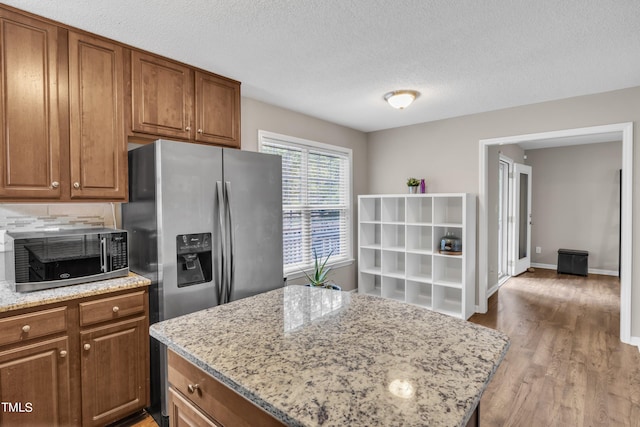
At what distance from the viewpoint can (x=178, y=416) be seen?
3.84 ft

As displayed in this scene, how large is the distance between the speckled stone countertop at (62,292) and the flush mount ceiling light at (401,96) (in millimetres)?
2565

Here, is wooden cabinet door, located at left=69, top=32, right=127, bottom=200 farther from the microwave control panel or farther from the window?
the window

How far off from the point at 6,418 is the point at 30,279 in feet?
2.17

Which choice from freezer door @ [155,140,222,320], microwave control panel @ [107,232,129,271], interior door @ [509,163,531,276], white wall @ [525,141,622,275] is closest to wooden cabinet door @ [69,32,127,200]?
microwave control panel @ [107,232,129,271]

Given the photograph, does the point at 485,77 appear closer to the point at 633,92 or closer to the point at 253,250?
the point at 633,92

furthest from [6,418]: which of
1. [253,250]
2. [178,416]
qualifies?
[253,250]

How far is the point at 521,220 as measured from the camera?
6324 mm

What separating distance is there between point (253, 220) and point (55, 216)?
1.31m

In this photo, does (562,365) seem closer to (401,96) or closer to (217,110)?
(401,96)

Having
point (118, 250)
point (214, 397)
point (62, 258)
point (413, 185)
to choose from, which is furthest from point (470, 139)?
point (62, 258)

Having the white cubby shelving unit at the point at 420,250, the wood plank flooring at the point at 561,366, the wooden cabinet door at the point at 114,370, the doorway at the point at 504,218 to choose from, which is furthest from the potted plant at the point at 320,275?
the doorway at the point at 504,218

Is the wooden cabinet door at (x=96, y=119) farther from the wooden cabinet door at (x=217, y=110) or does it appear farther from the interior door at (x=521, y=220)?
the interior door at (x=521, y=220)

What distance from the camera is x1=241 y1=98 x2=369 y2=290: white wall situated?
3215 millimetres

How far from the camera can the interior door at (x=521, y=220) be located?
231 inches
